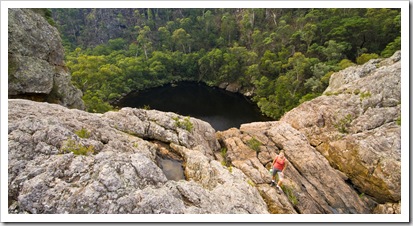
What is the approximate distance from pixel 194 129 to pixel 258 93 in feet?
105

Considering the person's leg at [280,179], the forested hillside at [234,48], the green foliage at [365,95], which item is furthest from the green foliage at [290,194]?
the forested hillside at [234,48]

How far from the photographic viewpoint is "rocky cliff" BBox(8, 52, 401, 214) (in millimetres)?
Result: 7062

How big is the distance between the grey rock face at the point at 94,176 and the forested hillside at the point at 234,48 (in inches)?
678

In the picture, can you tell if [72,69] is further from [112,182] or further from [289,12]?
[289,12]

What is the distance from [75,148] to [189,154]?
4569mm

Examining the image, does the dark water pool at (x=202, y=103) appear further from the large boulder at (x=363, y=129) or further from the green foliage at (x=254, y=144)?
the green foliage at (x=254, y=144)

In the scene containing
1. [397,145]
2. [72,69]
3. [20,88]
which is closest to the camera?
[397,145]

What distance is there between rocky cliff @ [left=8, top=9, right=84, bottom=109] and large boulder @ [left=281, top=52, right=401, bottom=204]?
598 inches

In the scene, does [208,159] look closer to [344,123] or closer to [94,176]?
[94,176]

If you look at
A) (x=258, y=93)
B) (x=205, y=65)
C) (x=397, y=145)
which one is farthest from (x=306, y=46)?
(x=397, y=145)

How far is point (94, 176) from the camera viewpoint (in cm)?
727

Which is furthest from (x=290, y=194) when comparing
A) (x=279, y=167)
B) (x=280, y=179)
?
(x=279, y=167)
